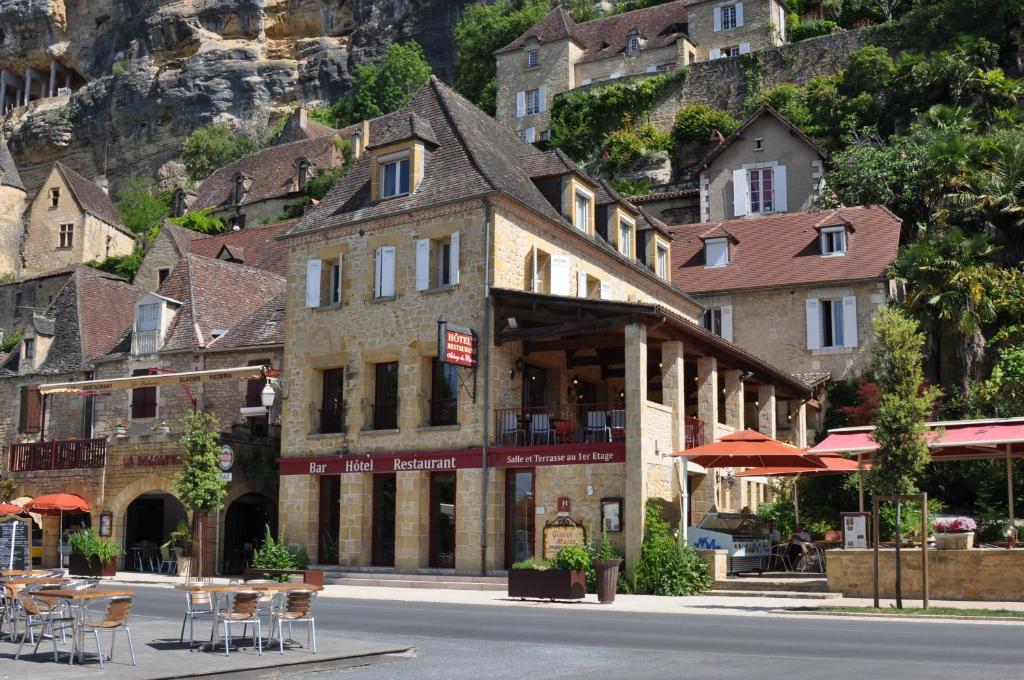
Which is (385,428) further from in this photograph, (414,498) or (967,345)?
(967,345)

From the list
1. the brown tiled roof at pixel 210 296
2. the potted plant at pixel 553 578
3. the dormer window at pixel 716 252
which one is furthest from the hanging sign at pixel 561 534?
the dormer window at pixel 716 252

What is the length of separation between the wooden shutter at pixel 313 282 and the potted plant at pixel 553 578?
10.9 metres

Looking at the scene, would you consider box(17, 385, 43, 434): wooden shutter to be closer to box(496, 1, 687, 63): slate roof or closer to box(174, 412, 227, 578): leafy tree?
box(174, 412, 227, 578): leafy tree

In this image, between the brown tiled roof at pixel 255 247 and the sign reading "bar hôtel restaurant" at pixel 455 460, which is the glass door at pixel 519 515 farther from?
the brown tiled roof at pixel 255 247

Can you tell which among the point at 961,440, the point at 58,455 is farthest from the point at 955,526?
the point at 58,455

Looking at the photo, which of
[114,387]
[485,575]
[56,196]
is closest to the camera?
[485,575]

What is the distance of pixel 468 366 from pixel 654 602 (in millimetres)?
7350

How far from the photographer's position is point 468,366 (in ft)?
84.6

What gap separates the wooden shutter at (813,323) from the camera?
36625 mm

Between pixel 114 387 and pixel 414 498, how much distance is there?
33.0 feet

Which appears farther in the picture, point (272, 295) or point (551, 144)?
point (551, 144)

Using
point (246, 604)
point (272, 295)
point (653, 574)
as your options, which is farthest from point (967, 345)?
point (246, 604)

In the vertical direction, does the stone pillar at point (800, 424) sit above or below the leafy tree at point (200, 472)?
above

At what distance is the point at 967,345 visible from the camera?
34.0 meters
